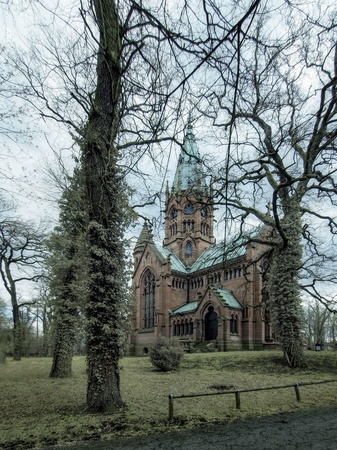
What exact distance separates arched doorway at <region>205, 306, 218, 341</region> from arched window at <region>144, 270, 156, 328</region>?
923 cm

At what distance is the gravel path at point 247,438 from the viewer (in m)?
5.01

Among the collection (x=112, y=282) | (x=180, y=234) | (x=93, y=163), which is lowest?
(x=112, y=282)

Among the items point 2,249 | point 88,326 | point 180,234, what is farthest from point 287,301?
point 180,234

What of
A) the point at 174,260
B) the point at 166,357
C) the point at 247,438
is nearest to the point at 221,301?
the point at 174,260

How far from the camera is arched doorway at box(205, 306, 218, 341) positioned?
30781 mm

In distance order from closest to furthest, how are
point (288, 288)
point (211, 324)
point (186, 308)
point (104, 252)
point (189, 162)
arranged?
point (189, 162) → point (104, 252) → point (288, 288) → point (211, 324) → point (186, 308)

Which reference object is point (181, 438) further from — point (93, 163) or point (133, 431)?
point (93, 163)

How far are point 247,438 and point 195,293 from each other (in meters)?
33.4

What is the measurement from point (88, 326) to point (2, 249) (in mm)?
18876

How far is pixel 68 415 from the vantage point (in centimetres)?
686

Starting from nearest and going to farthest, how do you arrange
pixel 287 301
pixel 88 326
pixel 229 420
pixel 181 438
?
pixel 181 438, pixel 229 420, pixel 88 326, pixel 287 301

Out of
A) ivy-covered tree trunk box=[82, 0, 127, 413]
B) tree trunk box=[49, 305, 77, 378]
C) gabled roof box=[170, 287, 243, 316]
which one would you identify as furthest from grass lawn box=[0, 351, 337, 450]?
gabled roof box=[170, 287, 243, 316]

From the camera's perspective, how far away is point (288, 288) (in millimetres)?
15648

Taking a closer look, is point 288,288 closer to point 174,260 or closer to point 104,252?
point 104,252
